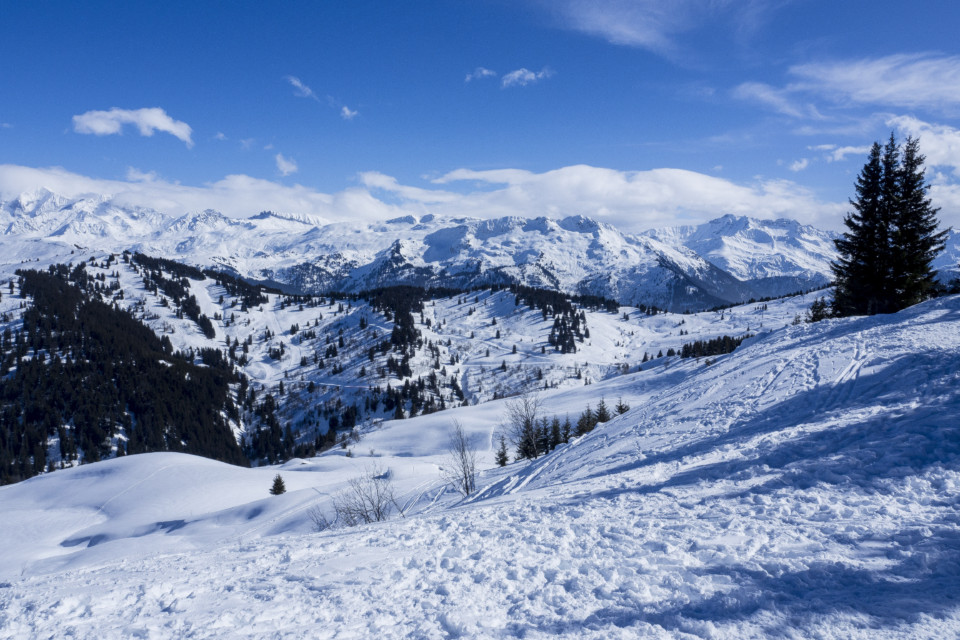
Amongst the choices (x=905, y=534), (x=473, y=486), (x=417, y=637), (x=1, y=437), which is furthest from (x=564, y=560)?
(x=1, y=437)

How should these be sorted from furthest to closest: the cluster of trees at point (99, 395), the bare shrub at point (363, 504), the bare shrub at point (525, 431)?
the cluster of trees at point (99, 395) → the bare shrub at point (525, 431) → the bare shrub at point (363, 504)

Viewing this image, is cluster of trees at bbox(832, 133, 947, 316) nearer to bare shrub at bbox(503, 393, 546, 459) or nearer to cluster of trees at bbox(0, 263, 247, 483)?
bare shrub at bbox(503, 393, 546, 459)

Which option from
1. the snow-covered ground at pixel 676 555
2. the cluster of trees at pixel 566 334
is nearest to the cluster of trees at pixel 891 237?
the snow-covered ground at pixel 676 555

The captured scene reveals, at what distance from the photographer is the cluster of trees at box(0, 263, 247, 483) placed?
12256 cm

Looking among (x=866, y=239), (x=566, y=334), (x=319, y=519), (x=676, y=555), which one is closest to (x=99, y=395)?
(x=319, y=519)

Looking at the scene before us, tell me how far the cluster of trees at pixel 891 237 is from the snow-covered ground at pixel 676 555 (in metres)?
16.6

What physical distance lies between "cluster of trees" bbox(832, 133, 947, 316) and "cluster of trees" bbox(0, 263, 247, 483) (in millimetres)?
142473

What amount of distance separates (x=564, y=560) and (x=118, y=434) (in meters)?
168

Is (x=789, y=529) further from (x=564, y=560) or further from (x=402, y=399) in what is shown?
(x=402, y=399)

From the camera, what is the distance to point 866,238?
3234cm

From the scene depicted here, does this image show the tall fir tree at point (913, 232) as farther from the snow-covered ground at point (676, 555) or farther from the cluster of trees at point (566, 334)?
the cluster of trees at point (566, 334)

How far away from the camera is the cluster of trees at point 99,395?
122562 mm

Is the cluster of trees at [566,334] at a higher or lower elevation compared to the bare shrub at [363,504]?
higher

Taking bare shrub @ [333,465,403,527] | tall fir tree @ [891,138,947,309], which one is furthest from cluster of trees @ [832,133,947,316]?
bare shrub @ [333,465,403,527]
